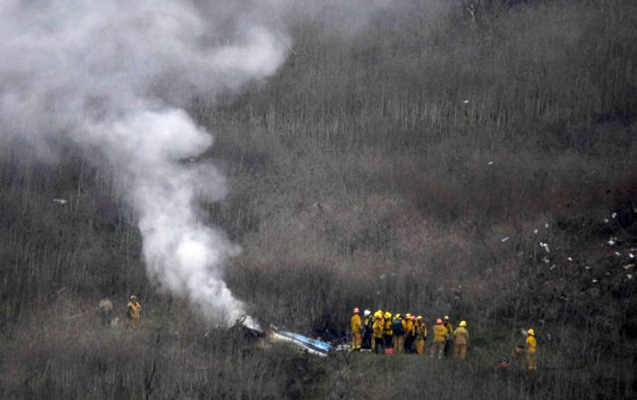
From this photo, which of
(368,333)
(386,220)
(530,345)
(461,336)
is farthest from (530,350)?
(386,220)

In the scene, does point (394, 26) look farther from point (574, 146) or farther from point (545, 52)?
point (574, 146)

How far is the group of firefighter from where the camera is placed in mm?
24312

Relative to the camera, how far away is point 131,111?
99.0 feet

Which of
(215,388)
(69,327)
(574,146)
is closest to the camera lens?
(215,388)

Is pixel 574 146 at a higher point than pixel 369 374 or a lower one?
higher

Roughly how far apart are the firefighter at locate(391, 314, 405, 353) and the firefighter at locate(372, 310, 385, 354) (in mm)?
281

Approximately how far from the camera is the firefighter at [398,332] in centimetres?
2444

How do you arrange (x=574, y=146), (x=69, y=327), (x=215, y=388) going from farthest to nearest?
(x=574, y=146)
(x=69, y=327)
(x=215, y=388)

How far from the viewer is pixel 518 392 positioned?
22.8 m

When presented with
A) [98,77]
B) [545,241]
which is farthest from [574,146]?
[98,77]

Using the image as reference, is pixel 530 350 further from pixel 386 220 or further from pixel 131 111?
pixel 131 111

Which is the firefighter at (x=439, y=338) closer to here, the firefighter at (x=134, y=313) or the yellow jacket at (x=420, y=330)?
the yellow jacket at (x=420, y=330)

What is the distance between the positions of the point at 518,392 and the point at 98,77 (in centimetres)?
1496

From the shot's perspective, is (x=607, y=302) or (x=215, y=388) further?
(x=607, y=302)
